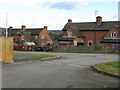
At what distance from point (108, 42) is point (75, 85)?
124ft

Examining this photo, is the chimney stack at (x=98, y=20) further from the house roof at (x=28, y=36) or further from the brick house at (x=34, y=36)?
the house roof at (x=28, y=36)

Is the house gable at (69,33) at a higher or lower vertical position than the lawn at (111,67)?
higher

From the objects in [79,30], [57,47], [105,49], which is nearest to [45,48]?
[57,47]

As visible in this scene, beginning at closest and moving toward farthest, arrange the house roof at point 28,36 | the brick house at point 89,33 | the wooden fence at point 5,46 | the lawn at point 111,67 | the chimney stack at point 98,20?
1. the lawn at point 111,67
2. the wooden fence at point 5,46
3. the brick house at point 89,33
4. the chimney stack at point 98,20
5. the house roof at point 28,36

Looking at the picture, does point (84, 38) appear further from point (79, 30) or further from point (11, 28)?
point (11, 28)

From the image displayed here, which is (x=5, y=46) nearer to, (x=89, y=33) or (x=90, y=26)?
(x=89, y=33)

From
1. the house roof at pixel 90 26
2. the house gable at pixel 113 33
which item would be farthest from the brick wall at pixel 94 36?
the house gable at pixel 113 33

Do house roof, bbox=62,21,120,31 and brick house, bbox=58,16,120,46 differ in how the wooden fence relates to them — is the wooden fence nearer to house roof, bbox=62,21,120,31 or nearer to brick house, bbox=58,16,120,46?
brick house, bbox=58,16,120,46

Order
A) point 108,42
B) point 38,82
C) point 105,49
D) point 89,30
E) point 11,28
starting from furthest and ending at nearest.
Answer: point 11,28 < point 89,30 < point 108,42 < point 105,49 < point 38,82

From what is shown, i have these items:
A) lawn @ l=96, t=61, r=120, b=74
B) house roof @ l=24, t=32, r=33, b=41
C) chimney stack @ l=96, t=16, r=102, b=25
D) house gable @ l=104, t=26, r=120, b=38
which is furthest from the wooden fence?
house roof @ l=24, t=32, r=33, b=41

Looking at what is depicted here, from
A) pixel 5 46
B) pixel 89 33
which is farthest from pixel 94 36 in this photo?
pixel 5 46

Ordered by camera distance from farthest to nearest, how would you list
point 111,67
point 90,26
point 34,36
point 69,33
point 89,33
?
point 34,36
point 90,26
point 69,33
point 89,33
point 111,67

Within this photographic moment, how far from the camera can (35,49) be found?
135ft

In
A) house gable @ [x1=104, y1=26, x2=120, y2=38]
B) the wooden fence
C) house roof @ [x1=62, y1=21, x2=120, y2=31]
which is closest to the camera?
the wooden fence
